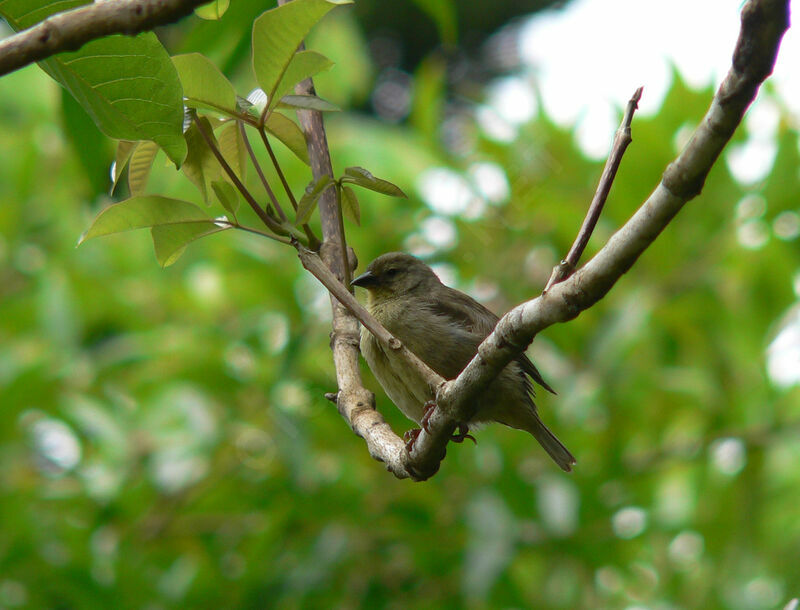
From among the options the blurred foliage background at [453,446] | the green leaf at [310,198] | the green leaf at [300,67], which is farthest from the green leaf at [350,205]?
the blurred foliage background at [453,446]

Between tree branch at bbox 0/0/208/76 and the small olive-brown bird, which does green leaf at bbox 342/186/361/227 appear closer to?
the small olive-brown bird

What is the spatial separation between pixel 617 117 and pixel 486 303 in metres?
1.20

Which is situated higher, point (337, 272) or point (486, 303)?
point (486, 303)

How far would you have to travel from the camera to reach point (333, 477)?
4.61 m

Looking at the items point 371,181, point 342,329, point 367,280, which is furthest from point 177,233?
point 367,280

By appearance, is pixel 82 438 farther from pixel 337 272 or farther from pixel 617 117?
pixel 617 117

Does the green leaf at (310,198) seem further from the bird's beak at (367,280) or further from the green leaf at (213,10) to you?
the bird's beak at (367,280)

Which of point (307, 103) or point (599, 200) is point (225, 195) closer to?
point (307, 103)

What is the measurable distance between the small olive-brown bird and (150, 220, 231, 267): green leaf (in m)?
1.21

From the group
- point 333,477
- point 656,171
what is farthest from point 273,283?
point 656,171

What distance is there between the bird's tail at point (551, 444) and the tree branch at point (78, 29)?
3.00 meters

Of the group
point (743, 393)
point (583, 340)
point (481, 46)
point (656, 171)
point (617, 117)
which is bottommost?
point (743, 393)

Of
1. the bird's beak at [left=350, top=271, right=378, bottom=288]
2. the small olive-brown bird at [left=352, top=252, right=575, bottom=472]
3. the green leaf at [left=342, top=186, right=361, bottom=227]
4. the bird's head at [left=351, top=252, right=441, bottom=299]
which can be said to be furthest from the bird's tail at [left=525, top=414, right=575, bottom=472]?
the green leaf at [left=342, top=186, right=361, bottom=227]

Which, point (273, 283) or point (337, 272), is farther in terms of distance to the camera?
point (273, 283)
